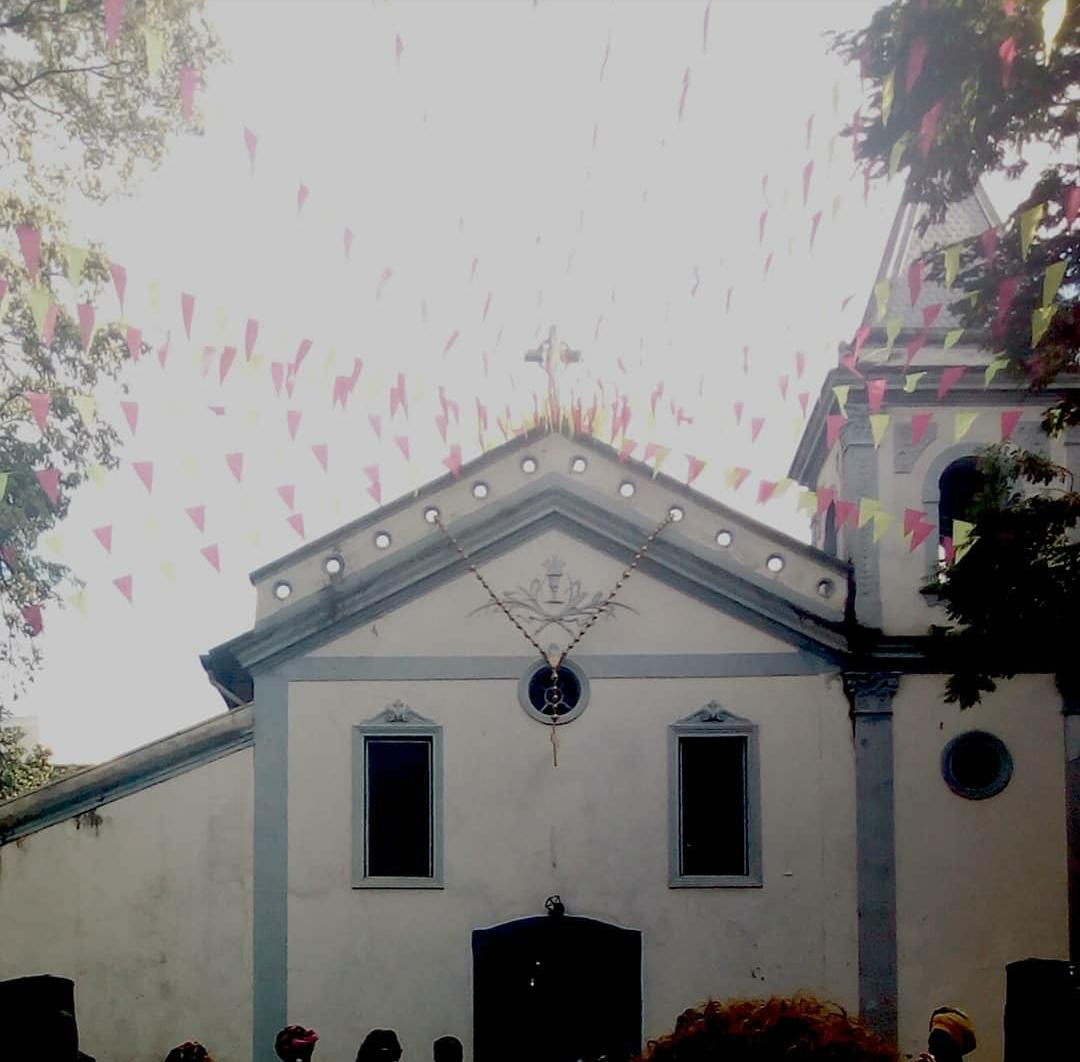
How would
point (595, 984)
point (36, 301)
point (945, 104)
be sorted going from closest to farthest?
1. point (36, 301)
2. point (945, 104)
3. point (595, 984)

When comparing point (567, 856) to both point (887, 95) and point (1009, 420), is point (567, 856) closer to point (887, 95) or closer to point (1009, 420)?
point (1009, 420)

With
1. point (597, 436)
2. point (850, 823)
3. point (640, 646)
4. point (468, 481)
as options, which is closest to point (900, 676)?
point (850, 823)

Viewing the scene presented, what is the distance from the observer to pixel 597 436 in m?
14.6

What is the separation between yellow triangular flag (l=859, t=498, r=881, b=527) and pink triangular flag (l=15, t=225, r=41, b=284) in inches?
330

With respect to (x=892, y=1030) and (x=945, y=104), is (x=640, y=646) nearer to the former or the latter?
(x=892, y=1030)

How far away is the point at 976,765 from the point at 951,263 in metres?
5.63

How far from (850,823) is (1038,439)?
4.61 m

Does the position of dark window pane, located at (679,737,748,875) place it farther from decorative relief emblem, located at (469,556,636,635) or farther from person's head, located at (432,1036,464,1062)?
person's head, located at (432,1036,464,1062)

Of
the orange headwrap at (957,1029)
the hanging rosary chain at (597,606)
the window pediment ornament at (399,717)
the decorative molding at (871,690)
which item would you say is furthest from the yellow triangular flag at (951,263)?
the window pediment ornament at (399,717)

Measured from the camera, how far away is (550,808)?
1391cm

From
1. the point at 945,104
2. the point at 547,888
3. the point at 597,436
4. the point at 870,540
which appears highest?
the point at 945,104

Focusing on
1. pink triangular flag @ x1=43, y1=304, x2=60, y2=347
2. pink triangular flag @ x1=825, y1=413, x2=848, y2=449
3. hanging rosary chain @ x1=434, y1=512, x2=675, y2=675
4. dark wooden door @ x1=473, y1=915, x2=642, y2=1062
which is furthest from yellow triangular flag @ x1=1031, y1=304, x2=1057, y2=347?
pink triangular flag @ x1=43, y1=304, x2=60, y2=347

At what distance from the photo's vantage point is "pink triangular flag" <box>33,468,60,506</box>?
46.3ft

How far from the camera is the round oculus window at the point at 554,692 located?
46.1ft
